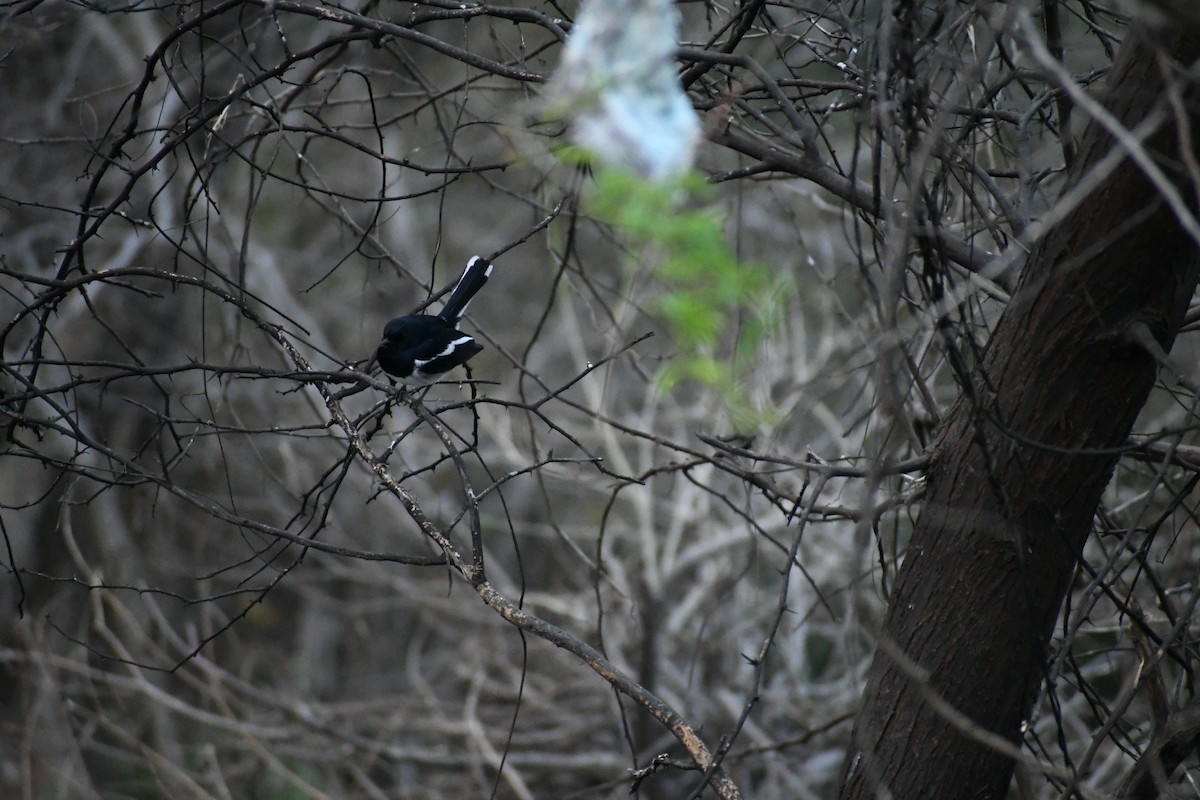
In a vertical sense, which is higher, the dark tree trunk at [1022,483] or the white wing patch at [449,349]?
the white wing patch at [449,349]

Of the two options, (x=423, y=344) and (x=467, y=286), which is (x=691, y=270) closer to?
(x=467, y=286)

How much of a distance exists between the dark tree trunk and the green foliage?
117 cm

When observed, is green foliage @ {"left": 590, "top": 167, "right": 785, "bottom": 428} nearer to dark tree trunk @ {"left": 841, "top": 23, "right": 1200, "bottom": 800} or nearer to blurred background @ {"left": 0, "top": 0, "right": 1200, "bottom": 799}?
blurred background @ {"left": 0, "top": 0, "right": 1200, "bottom": 799}

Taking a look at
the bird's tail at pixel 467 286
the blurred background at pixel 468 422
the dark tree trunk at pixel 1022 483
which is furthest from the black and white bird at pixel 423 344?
the dark tree trunk at pixel 1022 483

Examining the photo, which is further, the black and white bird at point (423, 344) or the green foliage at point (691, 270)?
the black and white bird at point (423, 344)

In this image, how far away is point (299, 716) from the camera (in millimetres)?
5051

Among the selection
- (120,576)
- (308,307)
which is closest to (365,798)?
(120,576)

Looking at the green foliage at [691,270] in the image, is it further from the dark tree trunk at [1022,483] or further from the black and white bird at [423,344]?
the dark tree trunk at [1022,483]

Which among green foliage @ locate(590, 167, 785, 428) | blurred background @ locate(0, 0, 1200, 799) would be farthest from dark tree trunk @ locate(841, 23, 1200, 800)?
green foliage @ locate(590, 167, 785, 428)

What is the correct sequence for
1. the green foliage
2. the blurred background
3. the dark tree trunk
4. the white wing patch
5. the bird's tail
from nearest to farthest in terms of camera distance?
1. the dark tree trunk
2. the blurred background
3. the green foliage
4. the bird's tail
5. the white wing patch

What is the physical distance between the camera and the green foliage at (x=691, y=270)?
3.34 metres

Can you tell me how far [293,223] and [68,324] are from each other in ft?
8.80

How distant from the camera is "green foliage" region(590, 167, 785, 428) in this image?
334 cm

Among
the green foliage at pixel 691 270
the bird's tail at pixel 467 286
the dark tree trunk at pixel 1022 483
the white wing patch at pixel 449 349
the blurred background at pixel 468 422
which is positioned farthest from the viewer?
the white wing patch at pixel 449 349
